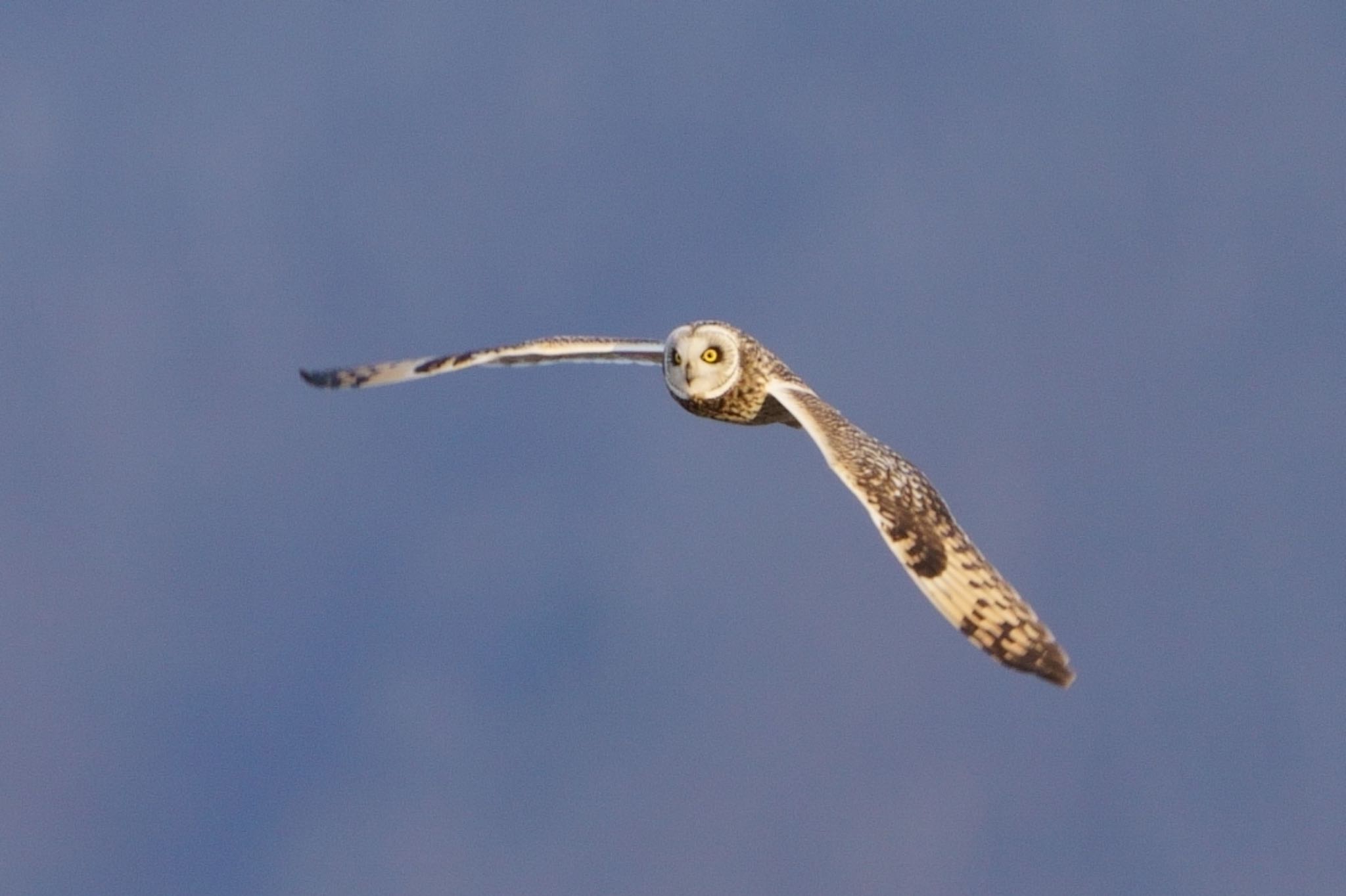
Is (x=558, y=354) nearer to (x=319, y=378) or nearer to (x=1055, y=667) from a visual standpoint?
(x=319, y=378)

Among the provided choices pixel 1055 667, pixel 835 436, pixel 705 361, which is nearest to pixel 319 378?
pixel 705 361

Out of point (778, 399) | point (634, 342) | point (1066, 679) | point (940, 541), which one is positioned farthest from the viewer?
point (634, 342)

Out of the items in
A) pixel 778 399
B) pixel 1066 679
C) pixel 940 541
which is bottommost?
pixel 1066 679

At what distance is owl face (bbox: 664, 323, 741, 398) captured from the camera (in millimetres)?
26609

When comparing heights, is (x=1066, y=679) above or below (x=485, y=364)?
below

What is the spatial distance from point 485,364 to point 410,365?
1.31 m

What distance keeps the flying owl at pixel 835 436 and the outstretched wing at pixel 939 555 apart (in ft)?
0.04

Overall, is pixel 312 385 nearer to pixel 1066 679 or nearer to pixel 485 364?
pixel 485 364

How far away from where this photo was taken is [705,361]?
87.5 ft

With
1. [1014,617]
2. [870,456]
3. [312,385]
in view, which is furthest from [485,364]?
[1014,617]

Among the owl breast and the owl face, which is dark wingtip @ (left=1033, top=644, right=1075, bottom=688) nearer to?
the owl breast

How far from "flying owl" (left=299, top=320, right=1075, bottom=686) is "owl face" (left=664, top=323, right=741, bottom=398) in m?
0.01

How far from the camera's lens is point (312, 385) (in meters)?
30.2

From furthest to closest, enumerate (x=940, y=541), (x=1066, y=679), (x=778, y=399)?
1. (x=778, y=399)
2. (x=940, y=541)
3. (x=1066, y=679)
